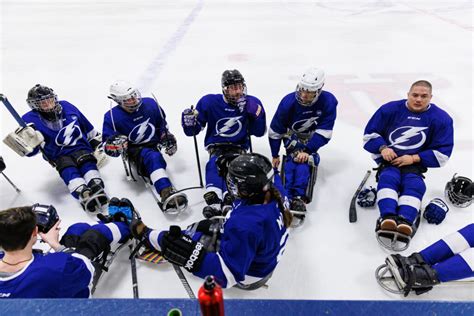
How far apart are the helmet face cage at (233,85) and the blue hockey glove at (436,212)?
4.67 ft

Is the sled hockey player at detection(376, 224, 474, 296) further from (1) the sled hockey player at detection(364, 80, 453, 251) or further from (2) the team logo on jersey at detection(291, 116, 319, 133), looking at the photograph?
(2) the team logo on jersey at detection(291, 116, 319, 133)

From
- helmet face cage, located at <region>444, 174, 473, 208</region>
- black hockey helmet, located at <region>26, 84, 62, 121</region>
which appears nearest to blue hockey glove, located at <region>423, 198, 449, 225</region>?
helmet face cage, located at <region>444, 174, 473, 208</region>

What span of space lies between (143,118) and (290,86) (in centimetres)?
231

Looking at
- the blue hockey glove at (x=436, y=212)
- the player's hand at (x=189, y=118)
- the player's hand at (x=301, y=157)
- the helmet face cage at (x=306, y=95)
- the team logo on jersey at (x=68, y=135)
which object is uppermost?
the helmet face cage at (x=306, y=95)

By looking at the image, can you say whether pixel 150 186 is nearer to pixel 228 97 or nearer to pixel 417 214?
pixel 228 97

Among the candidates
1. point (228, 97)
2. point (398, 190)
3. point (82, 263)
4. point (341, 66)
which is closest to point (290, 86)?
point (341, 66)

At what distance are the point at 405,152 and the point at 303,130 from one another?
72 centimetres

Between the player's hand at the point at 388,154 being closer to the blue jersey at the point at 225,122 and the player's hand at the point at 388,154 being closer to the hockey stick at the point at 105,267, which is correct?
the blue jersey at the point at 225,122

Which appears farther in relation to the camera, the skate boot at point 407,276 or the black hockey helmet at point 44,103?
the black hockey helmet at point 44,103

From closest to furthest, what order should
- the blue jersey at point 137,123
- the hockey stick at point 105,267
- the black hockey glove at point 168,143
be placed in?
the hockey stick at point 105,267 → the blue jersey at point 137,123 → the black hockey glove at point 168,143

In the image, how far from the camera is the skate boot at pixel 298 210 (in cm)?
220

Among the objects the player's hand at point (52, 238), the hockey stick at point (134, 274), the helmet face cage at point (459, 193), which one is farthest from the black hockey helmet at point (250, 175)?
the helmet face cage at point (459, 193)

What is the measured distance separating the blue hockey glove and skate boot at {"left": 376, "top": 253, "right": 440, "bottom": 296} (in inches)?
18.4

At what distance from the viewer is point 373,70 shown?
4.69 meters
